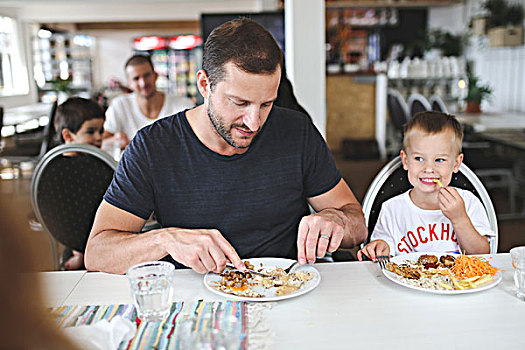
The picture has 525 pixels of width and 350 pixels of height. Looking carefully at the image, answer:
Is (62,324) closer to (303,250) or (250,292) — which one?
(250,292)

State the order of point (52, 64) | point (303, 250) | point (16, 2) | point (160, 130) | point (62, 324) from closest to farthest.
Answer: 1. point (62, 324)
2. point (303, 250)
3. point (160, 130)
4. point (16, 2)
5. point (52, 64)

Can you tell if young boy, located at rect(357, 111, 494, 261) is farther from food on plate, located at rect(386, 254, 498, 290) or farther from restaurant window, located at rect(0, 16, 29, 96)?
restaurant window, located at rect(0, 16, 29, 96)

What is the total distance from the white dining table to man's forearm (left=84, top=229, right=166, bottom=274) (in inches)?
1.4

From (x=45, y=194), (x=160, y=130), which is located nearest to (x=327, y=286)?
(x=160, y=130)

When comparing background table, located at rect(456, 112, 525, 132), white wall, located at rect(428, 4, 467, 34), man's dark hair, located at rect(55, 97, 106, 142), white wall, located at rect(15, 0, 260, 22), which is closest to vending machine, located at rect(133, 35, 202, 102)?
white wall, located at rect(15, 0, 260, 22)

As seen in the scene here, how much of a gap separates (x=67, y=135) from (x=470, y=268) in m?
2.14

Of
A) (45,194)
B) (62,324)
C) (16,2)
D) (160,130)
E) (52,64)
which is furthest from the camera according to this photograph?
(52,64)

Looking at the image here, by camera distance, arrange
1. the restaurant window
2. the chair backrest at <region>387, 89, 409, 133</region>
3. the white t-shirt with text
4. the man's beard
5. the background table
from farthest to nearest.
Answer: the restaurant window
the chair backrest at <region>387, 89, 409, 133</region>
the background table
the white t-shirt with text
the man's beard

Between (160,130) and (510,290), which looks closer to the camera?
(510,290)

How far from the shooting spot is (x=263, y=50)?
4.42 ft

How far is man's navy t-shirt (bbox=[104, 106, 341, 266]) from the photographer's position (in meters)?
1.47

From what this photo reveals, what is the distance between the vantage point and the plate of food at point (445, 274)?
1.13 meters

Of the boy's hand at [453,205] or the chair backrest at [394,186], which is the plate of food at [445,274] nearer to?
the boy's hand at [453,205]

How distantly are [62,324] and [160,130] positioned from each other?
685 mm
